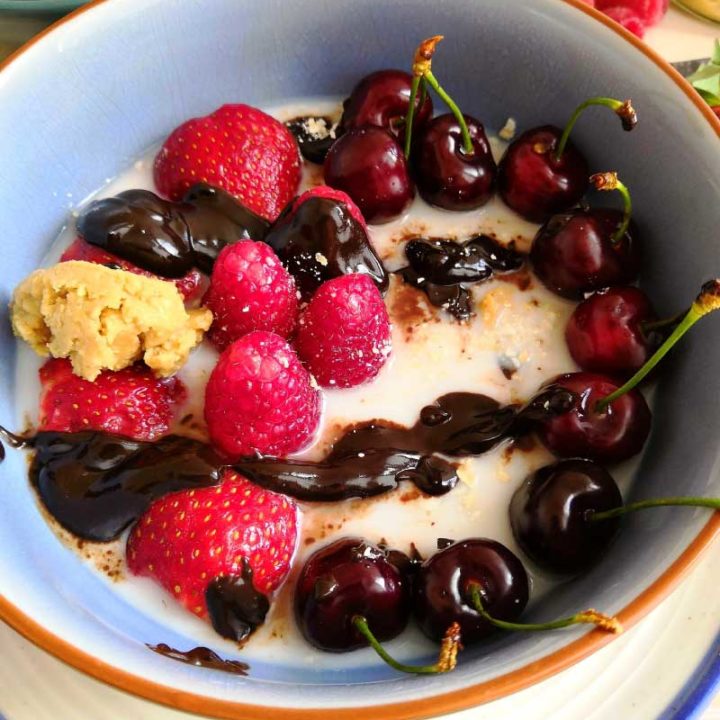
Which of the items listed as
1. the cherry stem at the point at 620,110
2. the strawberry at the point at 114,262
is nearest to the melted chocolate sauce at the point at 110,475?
the strawberry at the point at 114,262

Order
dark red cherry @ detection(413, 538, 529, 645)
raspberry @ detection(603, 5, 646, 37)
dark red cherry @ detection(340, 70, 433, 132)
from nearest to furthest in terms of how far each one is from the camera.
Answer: dark red cherry @ detection(413, 538, 529, 645)
dark red cherry @ detection(340, 70, 433, 132)
raspberry @ detection(603, 5, 646, 37)

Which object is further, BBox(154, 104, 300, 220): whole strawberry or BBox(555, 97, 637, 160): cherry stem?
BBox(154, 104, 300, 220): whole strawberry

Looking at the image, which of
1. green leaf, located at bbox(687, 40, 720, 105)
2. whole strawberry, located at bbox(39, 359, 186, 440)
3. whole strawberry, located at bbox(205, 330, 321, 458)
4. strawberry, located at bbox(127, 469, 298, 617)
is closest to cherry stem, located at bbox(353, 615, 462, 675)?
strawberry, located at bbox(127, 469, 298, 617)

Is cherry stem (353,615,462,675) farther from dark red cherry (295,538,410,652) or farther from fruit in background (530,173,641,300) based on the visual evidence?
fruit in background (530,173,641,300)

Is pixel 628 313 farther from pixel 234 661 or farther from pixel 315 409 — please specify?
pixel 234 661

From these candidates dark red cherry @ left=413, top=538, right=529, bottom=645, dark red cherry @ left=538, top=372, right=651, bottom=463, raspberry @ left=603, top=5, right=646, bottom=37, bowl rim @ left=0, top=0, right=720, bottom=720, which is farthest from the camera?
raspberry @ left=603, top=5, right=646, bottom=37

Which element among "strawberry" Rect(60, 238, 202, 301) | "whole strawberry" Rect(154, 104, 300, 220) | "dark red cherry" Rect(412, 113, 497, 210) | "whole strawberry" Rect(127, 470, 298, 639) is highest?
"dark red cherry" Rect(412, 113, 497, 210)
